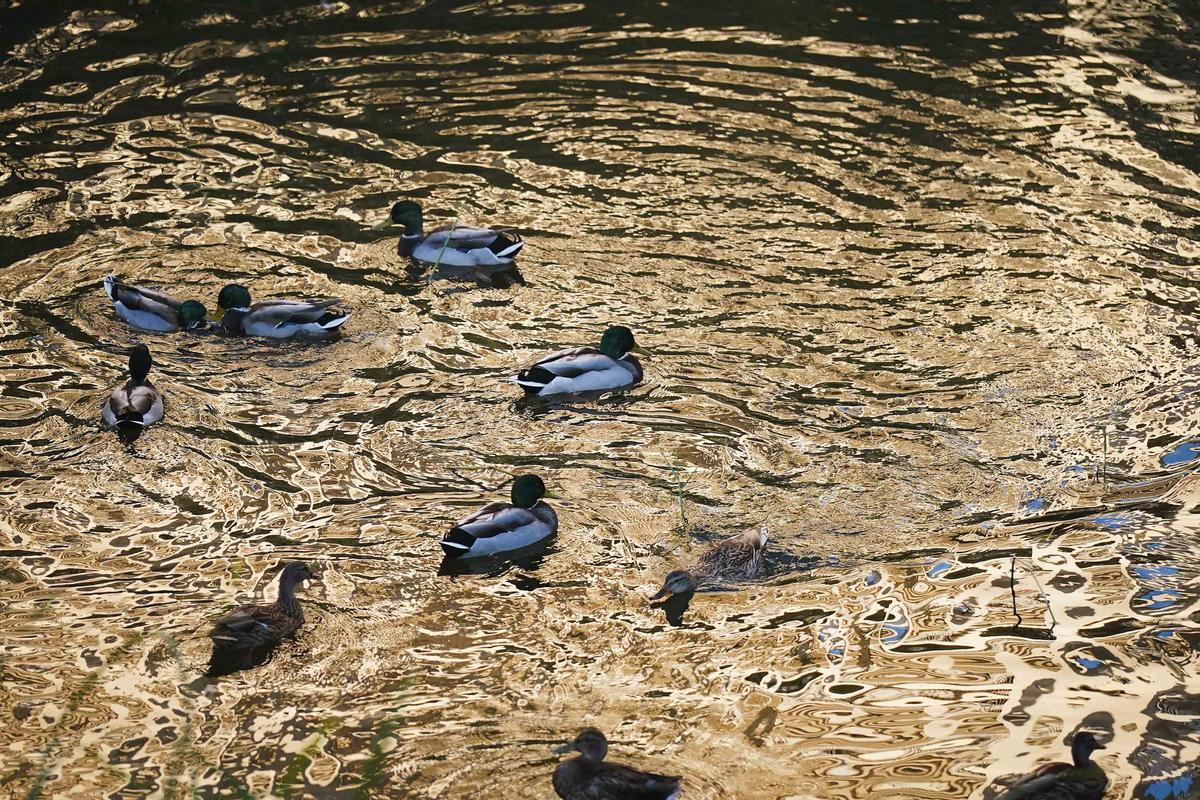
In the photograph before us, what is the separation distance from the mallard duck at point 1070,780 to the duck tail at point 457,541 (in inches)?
137

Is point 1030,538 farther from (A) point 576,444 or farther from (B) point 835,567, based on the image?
(A) point 576,444

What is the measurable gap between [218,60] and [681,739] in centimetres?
1221

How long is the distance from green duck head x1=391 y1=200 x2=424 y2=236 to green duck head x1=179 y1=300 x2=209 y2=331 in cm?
212

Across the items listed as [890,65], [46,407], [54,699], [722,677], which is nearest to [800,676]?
[722,677]

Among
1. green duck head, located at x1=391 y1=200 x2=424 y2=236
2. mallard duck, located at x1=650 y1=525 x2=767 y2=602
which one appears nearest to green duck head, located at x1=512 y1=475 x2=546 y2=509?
mallard duck, located at x1=650 y1=525 x2=767 y2=602

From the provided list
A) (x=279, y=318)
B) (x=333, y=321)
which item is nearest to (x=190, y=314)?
(x=279, y=318)

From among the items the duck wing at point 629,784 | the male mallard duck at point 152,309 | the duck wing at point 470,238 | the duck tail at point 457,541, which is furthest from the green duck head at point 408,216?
the duck wing at point 629,784

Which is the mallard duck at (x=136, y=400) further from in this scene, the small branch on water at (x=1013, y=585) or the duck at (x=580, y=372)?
the small branch on water at (x=1013, y=585)

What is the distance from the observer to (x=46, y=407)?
35.3 ft

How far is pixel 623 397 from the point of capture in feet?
36.7

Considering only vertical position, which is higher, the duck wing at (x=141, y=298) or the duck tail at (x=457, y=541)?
the duck wing at (x=141, y=298)

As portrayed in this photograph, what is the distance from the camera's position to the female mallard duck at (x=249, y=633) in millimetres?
8031

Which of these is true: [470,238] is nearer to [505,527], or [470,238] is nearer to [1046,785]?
[505,527]

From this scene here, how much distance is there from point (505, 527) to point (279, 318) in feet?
11.9
